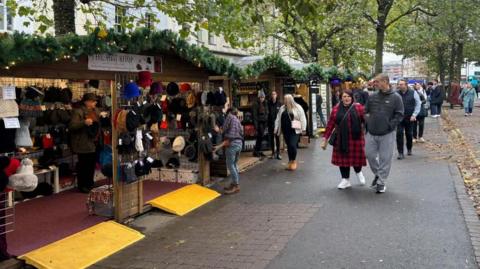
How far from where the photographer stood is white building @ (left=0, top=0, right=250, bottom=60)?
12.3 meters

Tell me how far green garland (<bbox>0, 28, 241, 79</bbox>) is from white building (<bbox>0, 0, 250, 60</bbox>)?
21.6 inches

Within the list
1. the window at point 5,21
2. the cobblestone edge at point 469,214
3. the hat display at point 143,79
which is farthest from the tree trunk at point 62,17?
the window at point 5,21

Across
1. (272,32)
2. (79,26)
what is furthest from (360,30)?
(79,26)

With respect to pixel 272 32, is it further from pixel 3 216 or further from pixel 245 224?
pixel 3 216

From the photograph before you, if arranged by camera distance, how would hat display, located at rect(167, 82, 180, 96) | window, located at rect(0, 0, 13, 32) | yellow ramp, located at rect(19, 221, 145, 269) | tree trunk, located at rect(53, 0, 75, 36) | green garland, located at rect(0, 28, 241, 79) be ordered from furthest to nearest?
window, located at rect(0, 0, 13, 32) → hat display, located at rect(167, 82, 180, 96) → tree trunk, located at rect(53, 0, 75, 36) → yellow ramp, located at rect(19, 221, 145, 269) → green garland, located at rect(0, 28, 241, 79)

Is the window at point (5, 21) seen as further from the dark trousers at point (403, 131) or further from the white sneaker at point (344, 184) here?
the white sneaker at point (344, 184)

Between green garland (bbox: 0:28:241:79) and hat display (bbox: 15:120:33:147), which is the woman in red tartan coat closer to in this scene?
green garland (bbox: 0:28:241:79)

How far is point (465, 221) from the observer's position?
6719mm

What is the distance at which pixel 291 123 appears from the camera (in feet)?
36.9

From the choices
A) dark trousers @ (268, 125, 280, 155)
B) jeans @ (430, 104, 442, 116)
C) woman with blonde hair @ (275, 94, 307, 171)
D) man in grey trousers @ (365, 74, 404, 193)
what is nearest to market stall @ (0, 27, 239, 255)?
woman with blonde hair @ (275, 94, 307, 171)

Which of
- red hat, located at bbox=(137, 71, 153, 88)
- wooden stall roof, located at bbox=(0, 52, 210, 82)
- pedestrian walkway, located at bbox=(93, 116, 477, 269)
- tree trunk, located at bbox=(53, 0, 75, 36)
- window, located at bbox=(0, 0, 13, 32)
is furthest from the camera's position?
window, located at bbox=(0, 0, 13, 32)

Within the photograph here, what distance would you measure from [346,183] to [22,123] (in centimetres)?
539

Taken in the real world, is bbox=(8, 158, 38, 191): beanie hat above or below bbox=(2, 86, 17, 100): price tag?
below

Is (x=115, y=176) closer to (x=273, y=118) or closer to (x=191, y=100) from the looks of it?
(x=191, y=100)
